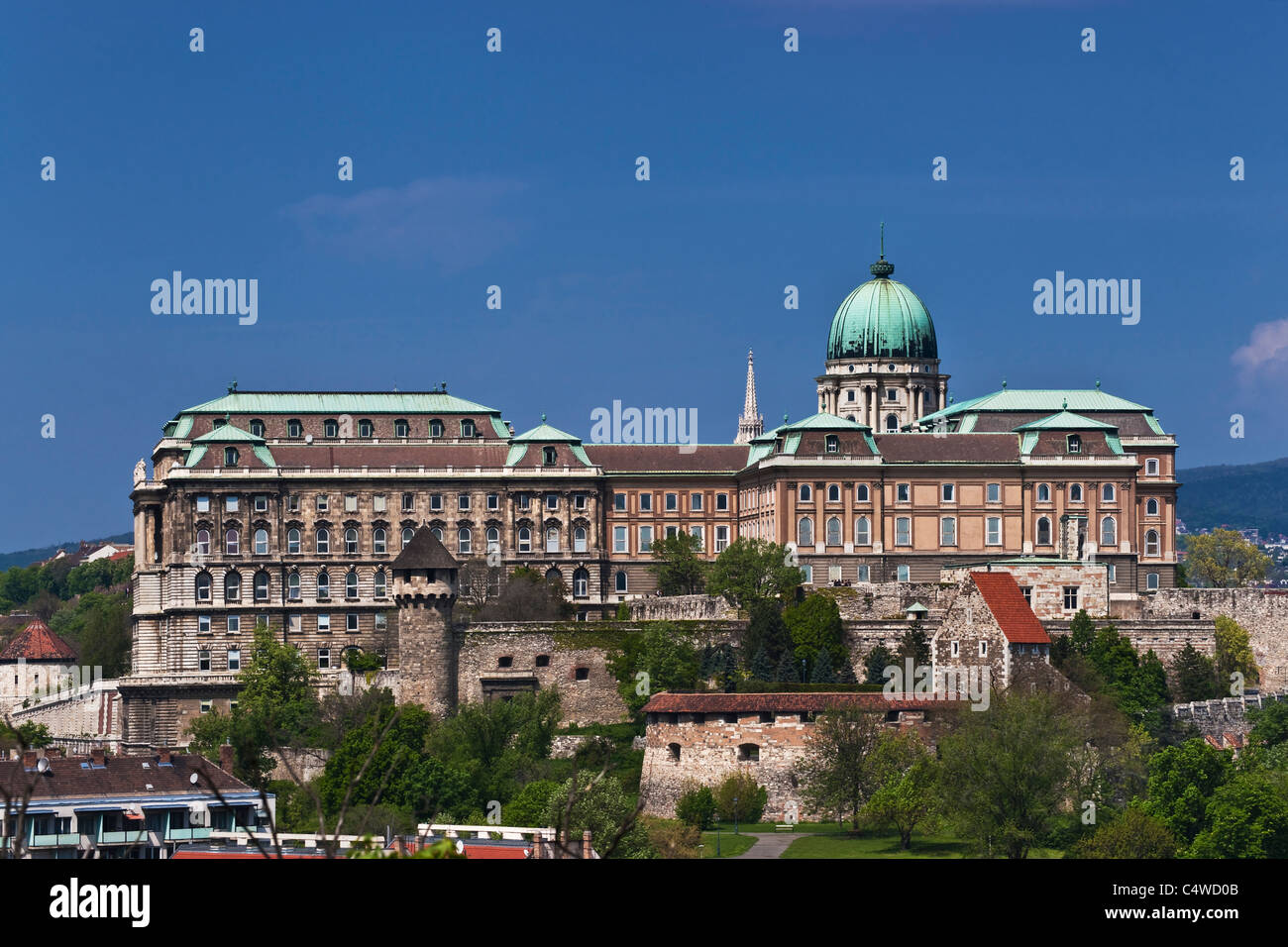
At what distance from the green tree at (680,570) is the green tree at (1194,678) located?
3282 centimetres

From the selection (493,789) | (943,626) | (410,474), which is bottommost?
(493,789)

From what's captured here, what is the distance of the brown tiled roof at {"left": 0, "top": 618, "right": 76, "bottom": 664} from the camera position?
134875 mm

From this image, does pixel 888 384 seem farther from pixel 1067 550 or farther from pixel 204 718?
pixel 204 718

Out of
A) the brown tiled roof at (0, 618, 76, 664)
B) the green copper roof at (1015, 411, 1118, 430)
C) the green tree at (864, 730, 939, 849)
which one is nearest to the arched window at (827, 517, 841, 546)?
the green copper roof at (1015, 411, 1118, 430)

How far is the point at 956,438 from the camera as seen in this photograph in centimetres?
12794

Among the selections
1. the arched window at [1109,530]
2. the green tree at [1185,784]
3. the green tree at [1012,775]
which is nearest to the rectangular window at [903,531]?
the arched window at [1109,530]

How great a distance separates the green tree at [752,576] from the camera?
359 feet

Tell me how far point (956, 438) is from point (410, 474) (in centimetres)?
3093

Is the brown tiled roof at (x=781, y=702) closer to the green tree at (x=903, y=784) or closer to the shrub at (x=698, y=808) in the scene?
the green tree at (x=903, y=784)

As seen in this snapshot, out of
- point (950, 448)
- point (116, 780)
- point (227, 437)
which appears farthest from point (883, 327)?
point (116, 780)

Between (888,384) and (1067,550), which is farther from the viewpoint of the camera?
(888,384)

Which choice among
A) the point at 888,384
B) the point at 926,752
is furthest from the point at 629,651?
the point at 888,384

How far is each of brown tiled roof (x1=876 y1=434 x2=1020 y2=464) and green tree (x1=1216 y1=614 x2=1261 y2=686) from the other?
2371cm
